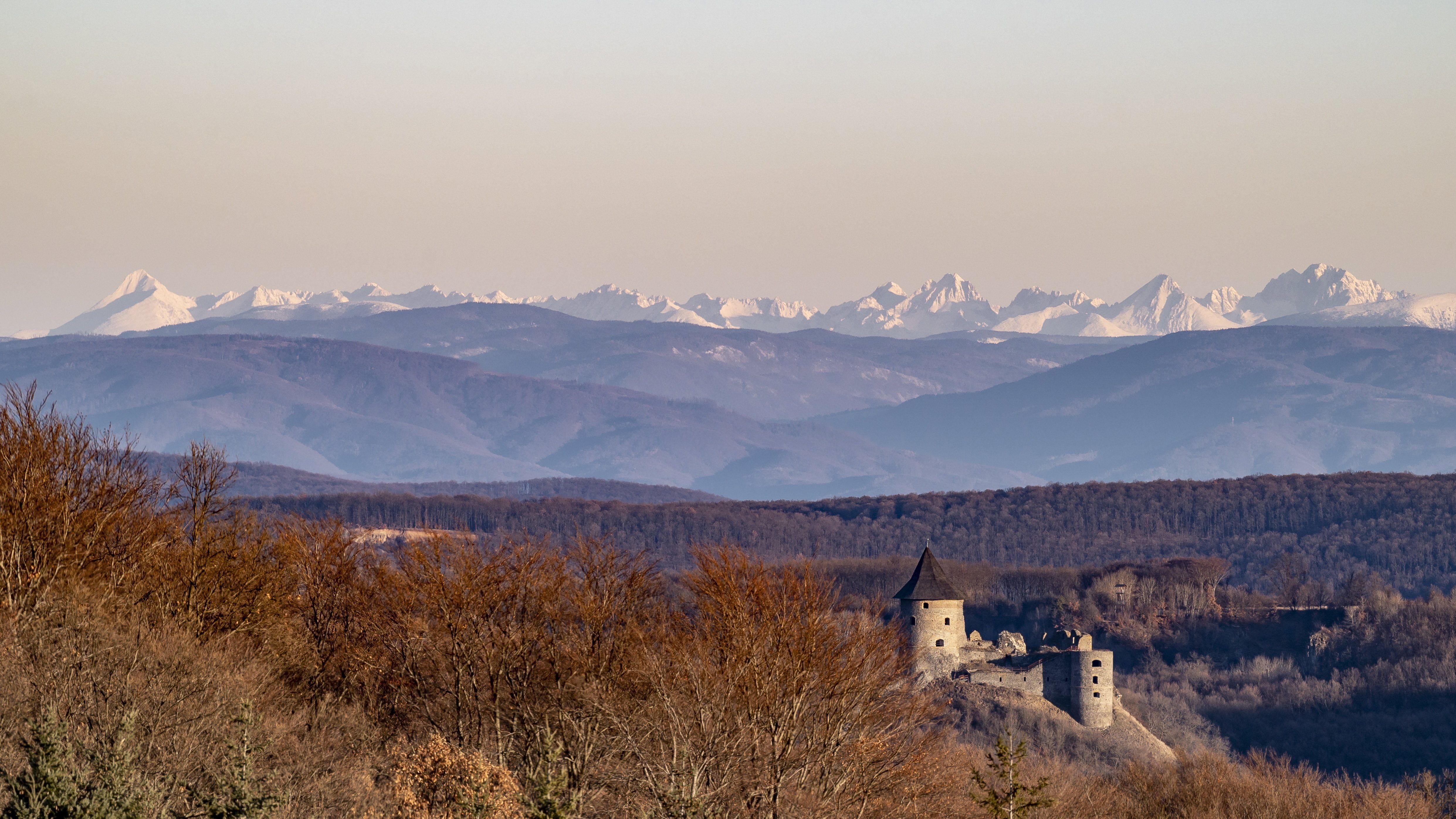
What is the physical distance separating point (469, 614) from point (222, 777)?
17.8 meters

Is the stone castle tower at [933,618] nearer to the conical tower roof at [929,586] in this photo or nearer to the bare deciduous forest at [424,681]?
the conical tower roof at [929,586]

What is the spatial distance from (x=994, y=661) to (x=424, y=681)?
70475 mm

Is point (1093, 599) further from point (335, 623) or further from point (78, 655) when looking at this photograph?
point (78, 655)

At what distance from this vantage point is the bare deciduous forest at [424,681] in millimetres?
36625

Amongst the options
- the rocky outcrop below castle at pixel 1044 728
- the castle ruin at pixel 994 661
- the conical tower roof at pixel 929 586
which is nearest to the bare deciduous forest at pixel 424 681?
the rocky outcrop below castle at pixel 1044 728

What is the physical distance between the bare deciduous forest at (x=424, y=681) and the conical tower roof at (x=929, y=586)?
43648 millimetres

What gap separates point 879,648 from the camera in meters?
52.8

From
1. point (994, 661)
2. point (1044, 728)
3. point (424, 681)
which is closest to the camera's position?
point (424, 681)

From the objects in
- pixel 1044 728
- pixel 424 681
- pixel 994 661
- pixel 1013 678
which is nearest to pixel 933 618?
pixel 994 661

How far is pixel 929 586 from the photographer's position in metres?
115

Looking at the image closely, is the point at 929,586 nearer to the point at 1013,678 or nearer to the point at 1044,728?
the point at 1013,678

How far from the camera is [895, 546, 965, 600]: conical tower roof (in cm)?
11431

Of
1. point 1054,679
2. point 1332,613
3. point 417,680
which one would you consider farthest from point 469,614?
point 1332,613

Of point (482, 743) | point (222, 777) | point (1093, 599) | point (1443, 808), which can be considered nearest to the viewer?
point (222, 777)
